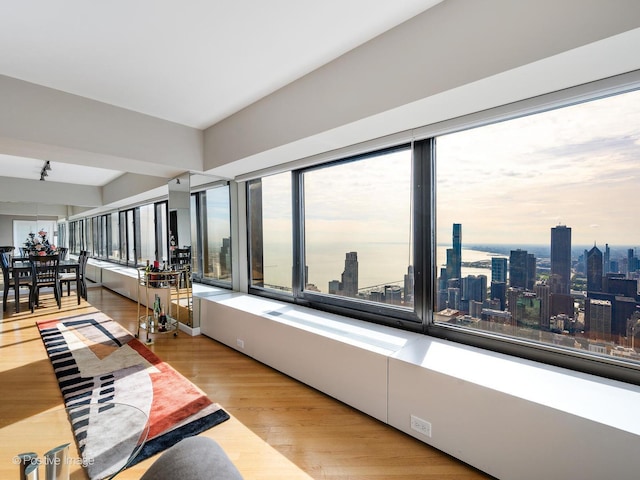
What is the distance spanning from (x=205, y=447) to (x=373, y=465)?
1.19 m

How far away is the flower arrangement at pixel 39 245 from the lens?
667 centimetres

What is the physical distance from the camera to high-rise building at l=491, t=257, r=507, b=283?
207 cm

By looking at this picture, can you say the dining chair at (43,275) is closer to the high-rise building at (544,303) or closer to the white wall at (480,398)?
the white wall at (480,398)

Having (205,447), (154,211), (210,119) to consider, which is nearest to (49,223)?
(154,211)

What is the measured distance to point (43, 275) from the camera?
6105 mm

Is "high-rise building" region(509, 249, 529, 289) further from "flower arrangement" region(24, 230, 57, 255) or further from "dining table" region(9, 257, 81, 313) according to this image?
"flower arrangement" region(24, 230, 57, 255)

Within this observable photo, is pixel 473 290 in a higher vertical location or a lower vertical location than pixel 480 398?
higher

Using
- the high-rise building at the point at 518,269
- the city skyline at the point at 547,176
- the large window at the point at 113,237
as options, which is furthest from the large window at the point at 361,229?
the large window at the point at 113,237

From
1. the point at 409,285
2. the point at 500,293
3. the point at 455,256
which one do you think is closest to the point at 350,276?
the point at 409,285

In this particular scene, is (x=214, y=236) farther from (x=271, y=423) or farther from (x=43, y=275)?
(x=43, y=275)

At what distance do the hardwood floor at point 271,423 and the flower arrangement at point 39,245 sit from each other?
12.2ft

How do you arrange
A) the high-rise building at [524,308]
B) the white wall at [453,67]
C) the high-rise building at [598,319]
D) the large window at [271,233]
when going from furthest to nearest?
the large window at [271,233] < the high-rise building at [524,308] < the high-rise building at [598,319] < the white wall at [453,67]

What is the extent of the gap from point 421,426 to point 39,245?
338 inches

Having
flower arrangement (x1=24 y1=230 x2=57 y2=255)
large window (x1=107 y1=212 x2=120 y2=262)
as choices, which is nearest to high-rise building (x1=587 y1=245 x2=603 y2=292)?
flower arrangement (x1=24 y1=230 x2=57 y2=255)
